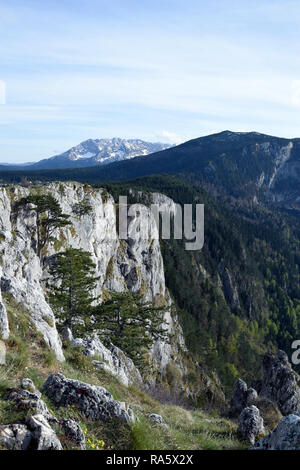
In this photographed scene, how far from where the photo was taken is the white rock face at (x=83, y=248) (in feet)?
58.6

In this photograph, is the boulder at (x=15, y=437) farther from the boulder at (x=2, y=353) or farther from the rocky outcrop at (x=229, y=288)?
the rocky outcrop at (x=229, y=288)

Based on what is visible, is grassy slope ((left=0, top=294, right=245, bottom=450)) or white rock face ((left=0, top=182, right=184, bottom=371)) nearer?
grassy slope ((left=0, top=294, right=245, bottom=450))

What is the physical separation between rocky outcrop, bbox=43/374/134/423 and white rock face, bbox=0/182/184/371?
4239 mm

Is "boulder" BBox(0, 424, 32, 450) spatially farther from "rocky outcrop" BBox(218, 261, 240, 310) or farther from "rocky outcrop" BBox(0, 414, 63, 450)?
"rocky outcrop" BBox(218, 261, 240, 310)

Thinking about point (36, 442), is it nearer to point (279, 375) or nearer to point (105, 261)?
point (279, 375)

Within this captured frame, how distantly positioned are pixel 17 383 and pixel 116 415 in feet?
9.28

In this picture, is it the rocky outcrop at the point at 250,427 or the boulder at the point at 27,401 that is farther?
the rocky outcrop at the point at 250,427

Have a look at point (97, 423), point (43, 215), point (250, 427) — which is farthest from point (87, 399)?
point (43, 215)

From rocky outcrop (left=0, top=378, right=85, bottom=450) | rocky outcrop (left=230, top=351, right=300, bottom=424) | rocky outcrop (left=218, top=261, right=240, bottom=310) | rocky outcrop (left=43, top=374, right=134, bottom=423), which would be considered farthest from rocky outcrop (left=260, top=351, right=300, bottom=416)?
rocky outcrop (left=218, top=261, right=240, bottom=310)

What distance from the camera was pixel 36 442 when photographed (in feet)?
18.6

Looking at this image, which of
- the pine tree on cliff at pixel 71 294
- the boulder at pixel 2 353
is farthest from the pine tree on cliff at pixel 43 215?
the boulder at pixel 2 353

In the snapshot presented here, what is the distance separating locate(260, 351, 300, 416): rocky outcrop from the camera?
46.5 m

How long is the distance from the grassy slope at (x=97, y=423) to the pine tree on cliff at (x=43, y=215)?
28.5 m
